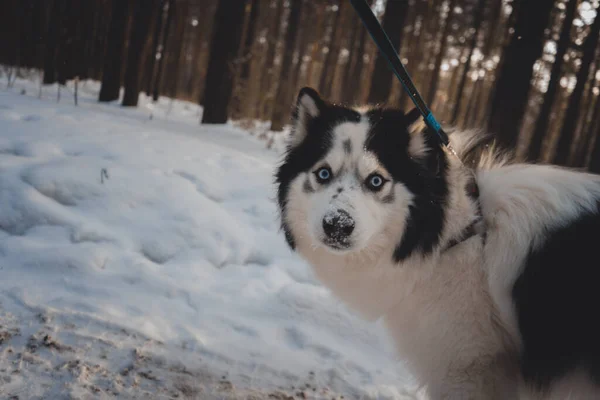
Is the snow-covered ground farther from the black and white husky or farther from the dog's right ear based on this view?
the dog's right ear

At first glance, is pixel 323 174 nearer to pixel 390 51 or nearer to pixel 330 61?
pixel 390 51

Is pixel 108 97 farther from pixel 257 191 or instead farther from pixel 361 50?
pixel 361 50

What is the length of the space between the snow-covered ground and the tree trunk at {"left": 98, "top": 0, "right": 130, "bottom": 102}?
5135 mm

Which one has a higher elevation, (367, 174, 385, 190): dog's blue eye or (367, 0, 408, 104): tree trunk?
(367, 0, 408, 104): tree trunk

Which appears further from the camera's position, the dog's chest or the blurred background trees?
the blurred background trees

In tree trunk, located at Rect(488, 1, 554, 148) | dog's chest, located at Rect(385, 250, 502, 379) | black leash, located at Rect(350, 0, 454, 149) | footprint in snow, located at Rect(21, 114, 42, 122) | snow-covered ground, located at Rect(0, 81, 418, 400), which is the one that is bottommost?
snow-covered ground, located at Rect(0, 81, 418, 400)

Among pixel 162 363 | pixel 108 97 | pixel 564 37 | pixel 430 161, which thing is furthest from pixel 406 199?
pixel 564 37

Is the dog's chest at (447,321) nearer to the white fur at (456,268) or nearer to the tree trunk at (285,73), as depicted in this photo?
the white fur at (456,268)

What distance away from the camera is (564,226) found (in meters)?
1.92

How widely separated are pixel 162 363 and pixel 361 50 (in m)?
16.6

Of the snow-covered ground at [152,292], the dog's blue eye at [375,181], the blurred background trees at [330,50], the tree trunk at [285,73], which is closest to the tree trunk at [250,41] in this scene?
the blurred background trees at [330,50]

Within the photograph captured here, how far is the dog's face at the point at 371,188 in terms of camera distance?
6.84ft

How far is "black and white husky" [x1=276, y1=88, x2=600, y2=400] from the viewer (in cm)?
187

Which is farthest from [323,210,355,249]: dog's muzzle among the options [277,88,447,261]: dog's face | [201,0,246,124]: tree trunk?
[201,0,246,124]: tree trunk
